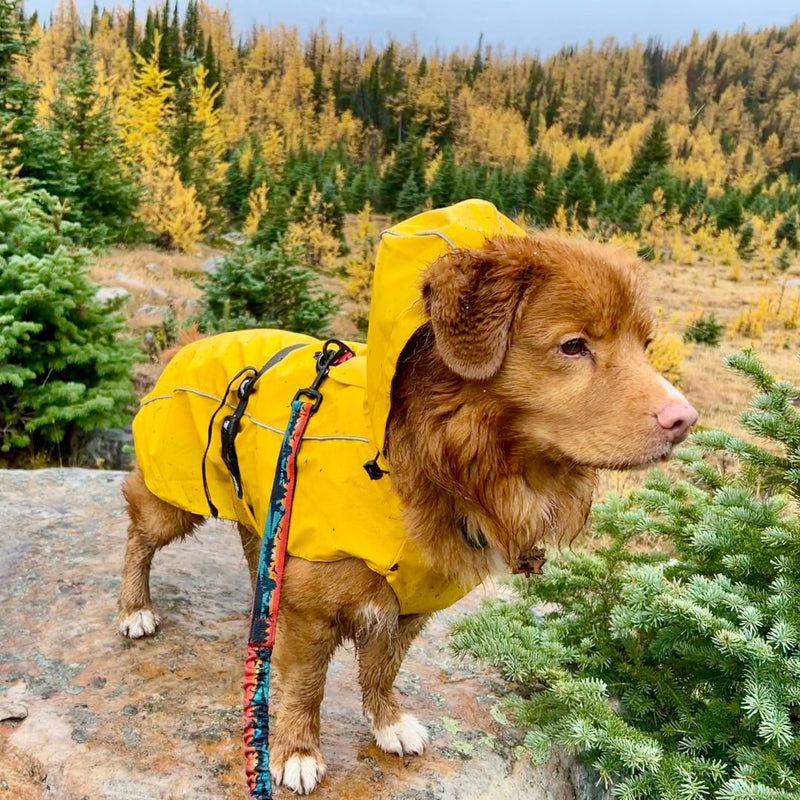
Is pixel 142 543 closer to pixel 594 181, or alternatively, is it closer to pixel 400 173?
pixel 400 173

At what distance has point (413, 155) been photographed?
1939 inches

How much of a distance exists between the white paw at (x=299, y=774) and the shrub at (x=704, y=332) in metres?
19.9

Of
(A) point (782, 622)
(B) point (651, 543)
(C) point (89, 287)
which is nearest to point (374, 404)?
(A) point (782, 622)

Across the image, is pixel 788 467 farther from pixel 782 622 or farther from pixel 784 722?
pixel 784 722

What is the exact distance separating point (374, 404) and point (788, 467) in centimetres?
187

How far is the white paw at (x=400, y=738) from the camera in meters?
2.90

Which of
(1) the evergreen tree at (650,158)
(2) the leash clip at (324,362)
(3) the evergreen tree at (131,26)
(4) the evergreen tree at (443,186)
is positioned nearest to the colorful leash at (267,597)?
(2) the leash clip at (324,362)

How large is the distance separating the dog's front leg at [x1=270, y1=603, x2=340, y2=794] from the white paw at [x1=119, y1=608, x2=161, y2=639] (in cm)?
110

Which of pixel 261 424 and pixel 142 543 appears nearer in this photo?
pixel 261 424

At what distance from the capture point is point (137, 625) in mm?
3465

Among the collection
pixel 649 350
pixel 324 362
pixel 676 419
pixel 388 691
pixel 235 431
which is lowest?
pixel 649 350

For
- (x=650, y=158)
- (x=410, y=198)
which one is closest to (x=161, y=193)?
(x=410, y=198)

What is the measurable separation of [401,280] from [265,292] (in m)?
9.98

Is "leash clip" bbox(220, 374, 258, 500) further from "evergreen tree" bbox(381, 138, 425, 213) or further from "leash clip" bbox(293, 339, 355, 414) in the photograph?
"evergreen tree" bbox(381, 138, 425, 213)
